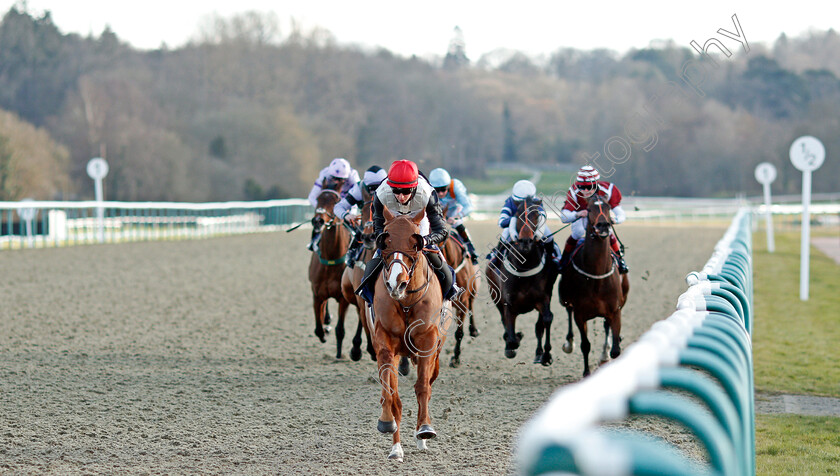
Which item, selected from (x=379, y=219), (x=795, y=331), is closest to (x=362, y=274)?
(x=379, y=219)

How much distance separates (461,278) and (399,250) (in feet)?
10.5

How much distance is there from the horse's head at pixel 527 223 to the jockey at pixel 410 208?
144 cm

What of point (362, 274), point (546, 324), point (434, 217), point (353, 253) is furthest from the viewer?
point (546, 324)

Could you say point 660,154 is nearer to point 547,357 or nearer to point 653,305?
point 653,305

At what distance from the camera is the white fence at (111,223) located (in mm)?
17750

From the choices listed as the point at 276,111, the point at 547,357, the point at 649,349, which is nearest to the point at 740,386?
the point at 649,349

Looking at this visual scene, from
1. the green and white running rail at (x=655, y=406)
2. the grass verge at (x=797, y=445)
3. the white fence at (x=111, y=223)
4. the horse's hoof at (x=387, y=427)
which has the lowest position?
the grass verge at (x=797, y=445)

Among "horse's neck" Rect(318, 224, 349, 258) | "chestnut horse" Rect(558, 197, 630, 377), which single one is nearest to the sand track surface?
"chestnut horse" Rect(558, 197, 630, 377)

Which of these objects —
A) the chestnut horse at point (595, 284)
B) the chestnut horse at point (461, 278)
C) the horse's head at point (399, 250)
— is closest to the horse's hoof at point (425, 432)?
the horse's head at point (399, 250)

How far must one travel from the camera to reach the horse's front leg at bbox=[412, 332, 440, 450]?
438 cm

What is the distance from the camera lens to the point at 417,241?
167 inches

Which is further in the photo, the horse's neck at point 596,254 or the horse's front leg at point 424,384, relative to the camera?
the horse's neck at point 596,254

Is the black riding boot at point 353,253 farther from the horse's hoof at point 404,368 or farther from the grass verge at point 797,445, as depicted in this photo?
the grass verge at point 797,445

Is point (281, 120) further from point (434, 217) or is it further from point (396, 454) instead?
point (396, 454)
